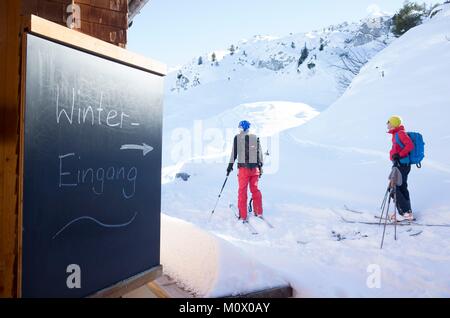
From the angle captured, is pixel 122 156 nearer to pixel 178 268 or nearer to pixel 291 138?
pixel 178 268

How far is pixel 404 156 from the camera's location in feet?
24.6

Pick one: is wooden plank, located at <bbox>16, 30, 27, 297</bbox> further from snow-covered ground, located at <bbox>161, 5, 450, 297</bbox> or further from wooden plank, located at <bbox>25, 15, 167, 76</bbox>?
snow-covered ground, located at <bbox>161, 5, 450, 297</bbox>

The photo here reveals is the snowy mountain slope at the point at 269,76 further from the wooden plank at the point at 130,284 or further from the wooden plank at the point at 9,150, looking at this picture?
the wooden plank at the point at 9,150

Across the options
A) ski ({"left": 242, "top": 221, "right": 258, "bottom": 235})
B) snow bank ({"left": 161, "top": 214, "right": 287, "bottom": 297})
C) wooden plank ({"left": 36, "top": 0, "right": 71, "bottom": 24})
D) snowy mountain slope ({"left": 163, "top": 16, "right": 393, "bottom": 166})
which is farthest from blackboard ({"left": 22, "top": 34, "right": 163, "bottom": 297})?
snowy mountain slope ({"left": 163, "top": 16, "right": 393, "bottom": 166})

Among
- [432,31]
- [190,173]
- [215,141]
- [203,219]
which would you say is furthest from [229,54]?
[203,219]

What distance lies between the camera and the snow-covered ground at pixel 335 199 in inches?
141

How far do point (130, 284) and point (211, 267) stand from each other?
68 cm

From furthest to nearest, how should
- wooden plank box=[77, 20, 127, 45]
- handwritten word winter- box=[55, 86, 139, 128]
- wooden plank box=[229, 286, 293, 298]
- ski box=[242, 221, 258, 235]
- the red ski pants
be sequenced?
1. the red ski pants
2. ski box=[242, 221, 258, 235]
3. wooden plank box=[77, 20, 127, 45]
4. wooden plank box=[229, 286, 293, 298]
5. handwritten word winter- box=[55, 86, 139, 128]

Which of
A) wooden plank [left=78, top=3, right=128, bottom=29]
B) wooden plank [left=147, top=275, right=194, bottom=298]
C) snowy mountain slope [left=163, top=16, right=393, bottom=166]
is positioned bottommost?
wooden plank [left=147, top=275, right=194, bottom=298]

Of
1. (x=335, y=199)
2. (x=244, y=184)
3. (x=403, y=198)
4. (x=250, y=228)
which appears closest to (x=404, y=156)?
(x=403, y=198)

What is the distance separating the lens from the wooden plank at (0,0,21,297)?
7.15ft

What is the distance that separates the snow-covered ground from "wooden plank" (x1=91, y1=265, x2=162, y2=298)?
24 centimetres

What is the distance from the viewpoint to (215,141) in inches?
870

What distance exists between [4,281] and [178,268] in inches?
60.8
